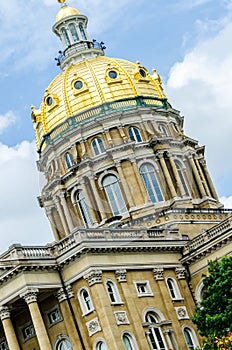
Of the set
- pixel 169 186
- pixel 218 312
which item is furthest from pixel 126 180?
pixel 218 312

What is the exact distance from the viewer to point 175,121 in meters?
90.7

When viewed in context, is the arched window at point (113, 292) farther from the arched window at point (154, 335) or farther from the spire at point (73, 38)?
the spire at point (73, 38)

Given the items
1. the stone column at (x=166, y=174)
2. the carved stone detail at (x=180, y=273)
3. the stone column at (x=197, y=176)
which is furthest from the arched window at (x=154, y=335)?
the stone column at (x=197, y=176)

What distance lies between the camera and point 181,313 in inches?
Answer: 2751

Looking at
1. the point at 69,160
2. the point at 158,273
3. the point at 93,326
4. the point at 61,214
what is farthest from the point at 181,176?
the point at 93,326

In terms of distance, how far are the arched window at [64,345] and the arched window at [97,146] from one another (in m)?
22.4

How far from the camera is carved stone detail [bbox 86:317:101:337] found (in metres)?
64.6

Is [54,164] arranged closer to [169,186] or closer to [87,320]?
[169,186]

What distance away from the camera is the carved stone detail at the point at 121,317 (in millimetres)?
65000

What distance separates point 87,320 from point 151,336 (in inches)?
186

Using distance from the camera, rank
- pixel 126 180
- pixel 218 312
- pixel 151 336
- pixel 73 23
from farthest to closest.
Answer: pixel 73 23
pixel 126 180
pixel 151 336
pixel 218 312

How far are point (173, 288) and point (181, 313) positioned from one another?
202cm

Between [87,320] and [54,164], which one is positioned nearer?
[87,320]

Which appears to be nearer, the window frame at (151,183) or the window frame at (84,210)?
the window frame at (151,183)
